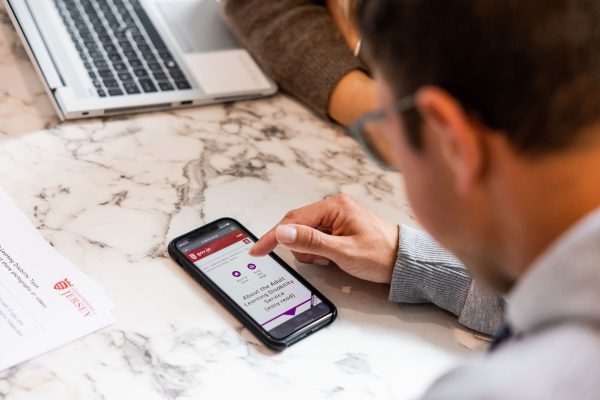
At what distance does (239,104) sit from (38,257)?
0.44 metres

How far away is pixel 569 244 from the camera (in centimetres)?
51

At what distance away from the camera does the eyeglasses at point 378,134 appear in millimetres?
579

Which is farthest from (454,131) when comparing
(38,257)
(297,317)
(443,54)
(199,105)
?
(199,105)

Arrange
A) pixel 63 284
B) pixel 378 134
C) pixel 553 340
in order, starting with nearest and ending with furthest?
pixel 553 340 < pixel 378 134 < pixel 63 284

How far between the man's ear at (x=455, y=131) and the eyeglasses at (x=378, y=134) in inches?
0.9

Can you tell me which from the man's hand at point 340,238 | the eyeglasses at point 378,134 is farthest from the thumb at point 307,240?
the eyeglasses at point 378,134

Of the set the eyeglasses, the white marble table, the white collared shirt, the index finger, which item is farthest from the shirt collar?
the index finger

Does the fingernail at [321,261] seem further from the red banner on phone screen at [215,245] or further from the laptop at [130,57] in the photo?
the laptop at [130,57]

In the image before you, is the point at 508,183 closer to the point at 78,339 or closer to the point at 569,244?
the point at 569,244

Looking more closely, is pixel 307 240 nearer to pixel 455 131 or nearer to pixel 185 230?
pixel 185 230

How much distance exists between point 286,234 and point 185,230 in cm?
14

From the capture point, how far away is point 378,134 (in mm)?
644

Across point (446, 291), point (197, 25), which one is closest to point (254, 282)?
point (446, 291)

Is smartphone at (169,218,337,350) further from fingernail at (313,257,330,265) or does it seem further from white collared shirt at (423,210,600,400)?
white collared shirt at (423,210,600,400)
